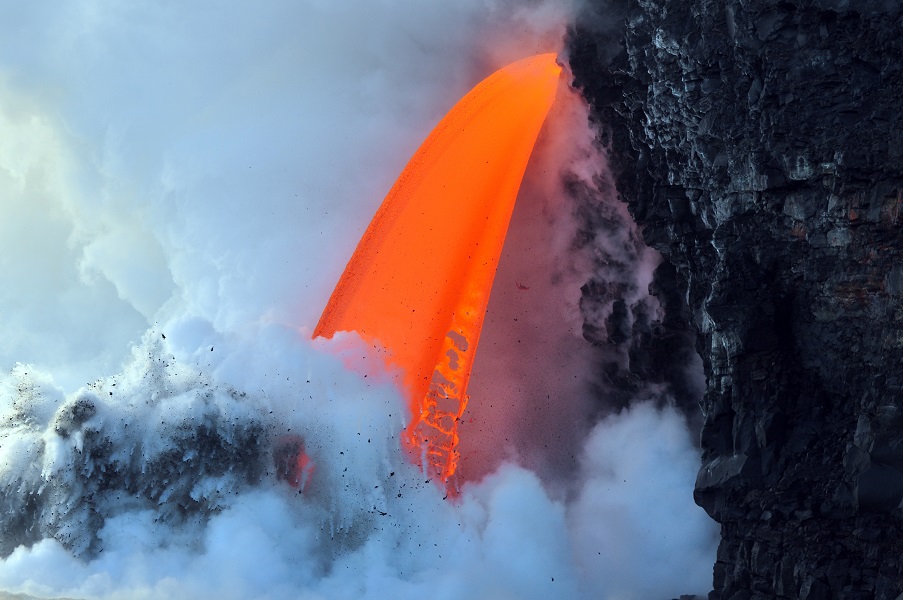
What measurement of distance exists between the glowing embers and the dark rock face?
885cm

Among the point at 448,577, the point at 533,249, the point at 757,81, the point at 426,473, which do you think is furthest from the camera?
the point at 533,249

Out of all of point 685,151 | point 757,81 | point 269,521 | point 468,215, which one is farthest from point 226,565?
point 757,81

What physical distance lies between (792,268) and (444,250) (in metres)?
16.0

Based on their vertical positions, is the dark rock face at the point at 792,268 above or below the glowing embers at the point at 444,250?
below

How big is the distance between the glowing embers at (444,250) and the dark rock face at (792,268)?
885 centimetres

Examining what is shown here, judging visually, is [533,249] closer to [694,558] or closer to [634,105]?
[634,105]

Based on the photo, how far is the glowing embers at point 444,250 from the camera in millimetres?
52938

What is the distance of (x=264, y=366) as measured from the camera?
173 ft

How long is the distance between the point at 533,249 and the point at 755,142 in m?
16.0

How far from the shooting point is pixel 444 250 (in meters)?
53.2

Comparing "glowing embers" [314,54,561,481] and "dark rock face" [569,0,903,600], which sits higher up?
"glowing embers" [314,54,561,481]

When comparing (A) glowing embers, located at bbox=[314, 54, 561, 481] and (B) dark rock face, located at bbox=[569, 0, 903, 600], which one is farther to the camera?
(A) glowing embers, located at bbox=[314, 54, 561, 481]

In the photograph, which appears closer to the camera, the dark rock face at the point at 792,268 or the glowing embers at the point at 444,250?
the dark rock face at the point at 792,268

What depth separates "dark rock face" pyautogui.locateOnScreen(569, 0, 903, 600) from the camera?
37.5 meters
